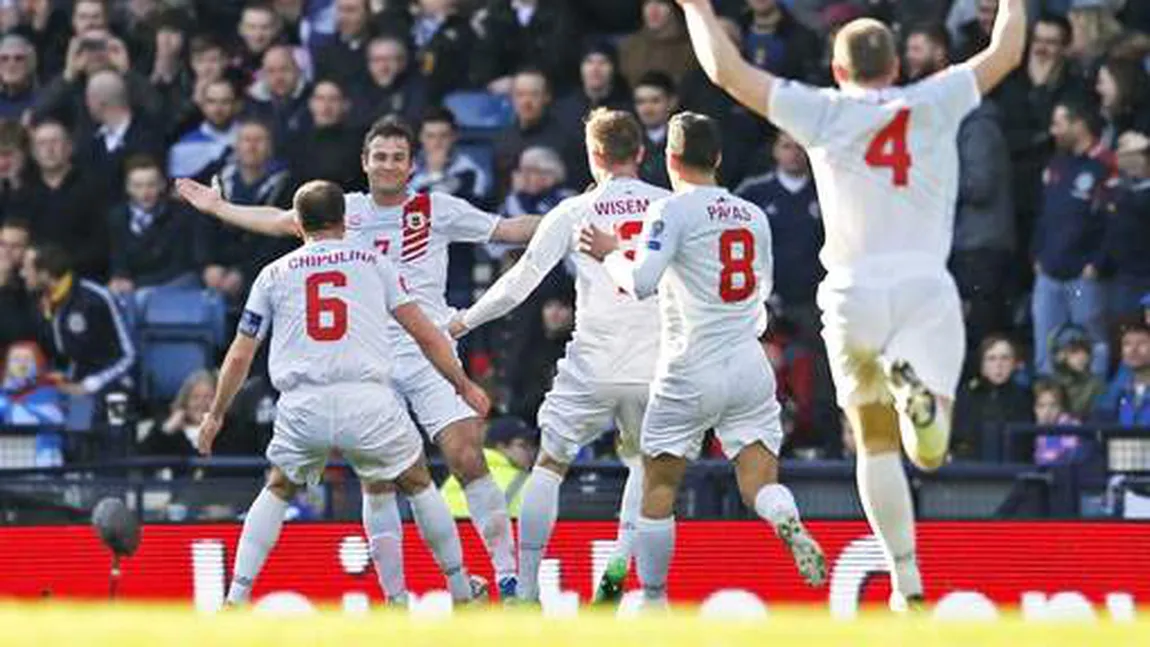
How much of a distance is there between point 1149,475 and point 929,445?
5.45 metres

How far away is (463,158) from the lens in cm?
2488

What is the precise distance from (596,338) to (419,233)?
121cm

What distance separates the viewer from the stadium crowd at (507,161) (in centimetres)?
2389

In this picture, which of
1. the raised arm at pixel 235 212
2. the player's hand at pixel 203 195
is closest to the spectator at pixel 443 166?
the raised arm at pixel 235 212

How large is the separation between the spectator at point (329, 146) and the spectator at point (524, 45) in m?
1.15

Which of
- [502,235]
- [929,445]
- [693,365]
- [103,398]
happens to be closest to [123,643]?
[929,445]

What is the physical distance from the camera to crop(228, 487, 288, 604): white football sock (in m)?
19.0

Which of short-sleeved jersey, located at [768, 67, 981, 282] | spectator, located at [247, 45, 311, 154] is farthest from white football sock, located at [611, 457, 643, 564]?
spectator, located at [247, 45, 311, 154]

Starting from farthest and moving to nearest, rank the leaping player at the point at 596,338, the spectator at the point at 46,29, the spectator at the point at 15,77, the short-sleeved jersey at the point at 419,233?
the spectator at the point at 46,29 < the spectator at the point at 15,77 < the short-sleeved jersey at the point at 419,233 < the leaping player at the point at 596,338

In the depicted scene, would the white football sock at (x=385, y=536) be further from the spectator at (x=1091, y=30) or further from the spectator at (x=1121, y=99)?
the spectator at (x=1091, y=30)

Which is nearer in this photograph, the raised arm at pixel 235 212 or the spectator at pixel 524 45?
the raised arm at pixel 235 212

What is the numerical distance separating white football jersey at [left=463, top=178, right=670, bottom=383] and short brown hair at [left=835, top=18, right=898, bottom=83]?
7.85 ft

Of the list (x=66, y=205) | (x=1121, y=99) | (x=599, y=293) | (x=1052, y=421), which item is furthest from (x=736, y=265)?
(x=66, y=205)

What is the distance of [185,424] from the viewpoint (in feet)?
78.7
